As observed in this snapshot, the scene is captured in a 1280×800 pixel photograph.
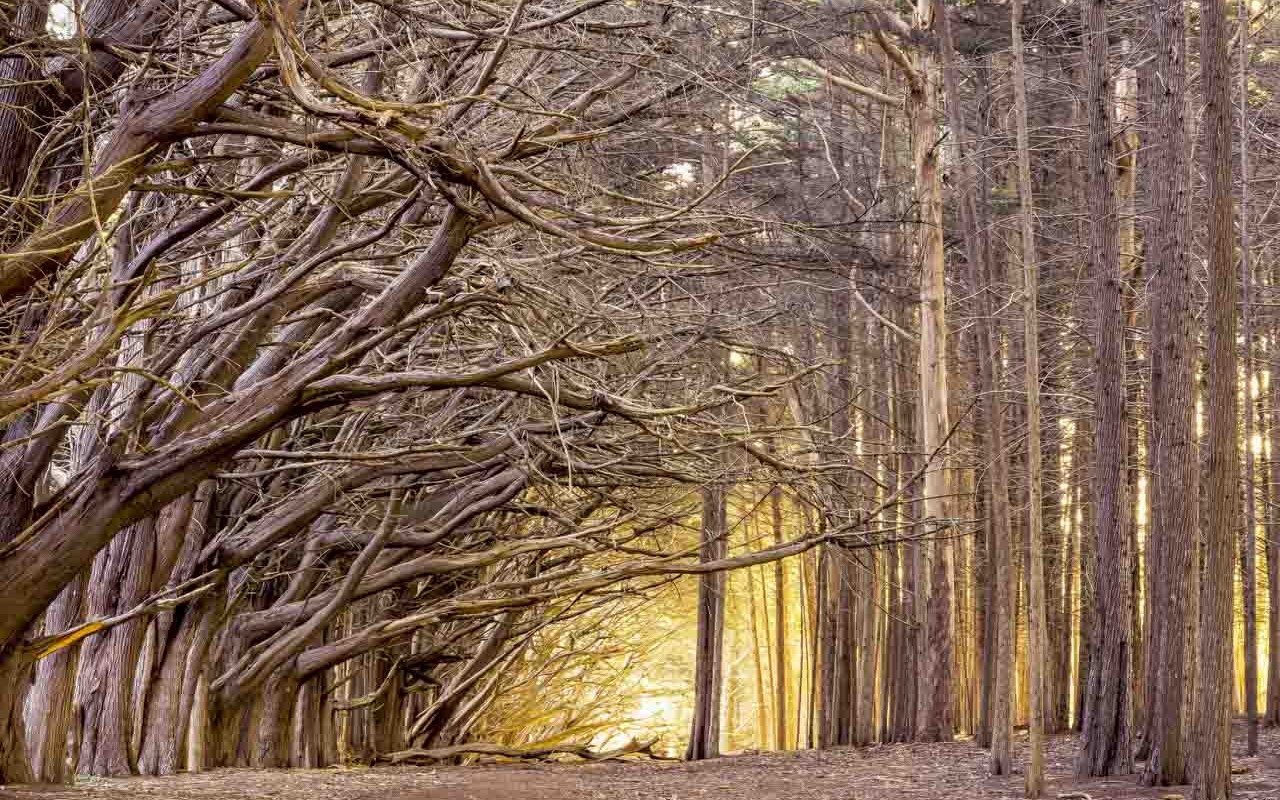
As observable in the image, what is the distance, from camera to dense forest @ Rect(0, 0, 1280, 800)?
702cm

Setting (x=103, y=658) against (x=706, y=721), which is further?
(x=706, y=721)

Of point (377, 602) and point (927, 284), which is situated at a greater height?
point (927, 284)

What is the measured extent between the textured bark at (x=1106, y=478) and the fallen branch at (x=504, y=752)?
9.10m

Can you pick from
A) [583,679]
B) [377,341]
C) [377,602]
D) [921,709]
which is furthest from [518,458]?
[583,679]

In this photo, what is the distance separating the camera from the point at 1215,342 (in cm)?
888

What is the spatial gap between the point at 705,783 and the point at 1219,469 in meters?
7.21

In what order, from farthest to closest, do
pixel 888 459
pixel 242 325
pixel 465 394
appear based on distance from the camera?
pixel 888 459
pixel 465 394
pixel 242 325

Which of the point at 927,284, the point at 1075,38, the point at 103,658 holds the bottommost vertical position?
the point at 103,658

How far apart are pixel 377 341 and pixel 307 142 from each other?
1.63 meters

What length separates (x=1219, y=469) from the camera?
8.80 m

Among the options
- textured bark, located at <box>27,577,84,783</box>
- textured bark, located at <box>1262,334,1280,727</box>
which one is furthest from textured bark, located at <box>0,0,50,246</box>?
textured bark, located at <box>1262,334,1280,727</box>

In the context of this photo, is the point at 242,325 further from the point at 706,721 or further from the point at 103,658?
the point at 706,721

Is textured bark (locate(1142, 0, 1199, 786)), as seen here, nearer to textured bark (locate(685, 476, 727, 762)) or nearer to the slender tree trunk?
the slender tree trunk

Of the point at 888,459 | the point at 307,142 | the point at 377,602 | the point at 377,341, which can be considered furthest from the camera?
the point at 888,459
